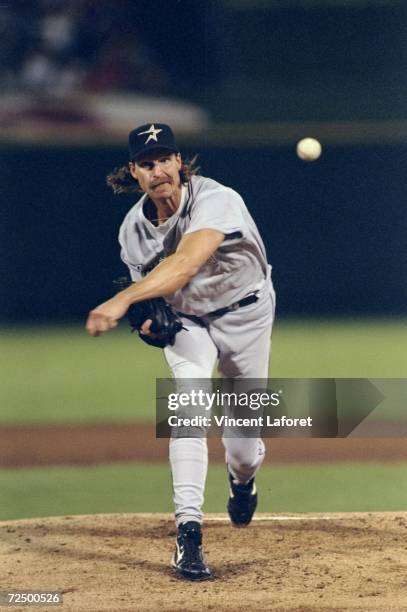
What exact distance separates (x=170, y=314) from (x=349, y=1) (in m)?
2.04

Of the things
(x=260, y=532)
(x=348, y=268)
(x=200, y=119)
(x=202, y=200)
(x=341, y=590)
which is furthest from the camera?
(x=348, y=268)

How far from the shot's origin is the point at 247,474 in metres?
3.90

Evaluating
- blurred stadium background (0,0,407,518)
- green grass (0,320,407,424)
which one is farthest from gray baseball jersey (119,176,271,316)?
green grass (0,320,407,424)

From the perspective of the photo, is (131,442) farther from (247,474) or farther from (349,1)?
(349,1)

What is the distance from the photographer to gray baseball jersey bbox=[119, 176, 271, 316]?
3531 millimetres

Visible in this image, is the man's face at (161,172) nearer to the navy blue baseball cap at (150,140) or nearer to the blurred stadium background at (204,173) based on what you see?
the navy blue baseball cap at (150,140)

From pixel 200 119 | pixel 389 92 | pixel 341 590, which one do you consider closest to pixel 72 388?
pixel 200 119

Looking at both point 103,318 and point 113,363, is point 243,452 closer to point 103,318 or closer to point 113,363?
point 103,318

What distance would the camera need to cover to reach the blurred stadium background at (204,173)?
14.7ft

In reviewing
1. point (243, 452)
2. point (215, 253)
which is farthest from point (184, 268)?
point (243, 452)

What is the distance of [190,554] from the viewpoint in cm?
326

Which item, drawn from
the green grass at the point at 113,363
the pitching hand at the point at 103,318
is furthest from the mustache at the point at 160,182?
the green grass at the point at 113,363

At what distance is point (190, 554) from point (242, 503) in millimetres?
718

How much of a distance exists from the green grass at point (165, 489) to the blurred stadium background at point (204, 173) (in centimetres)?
2
